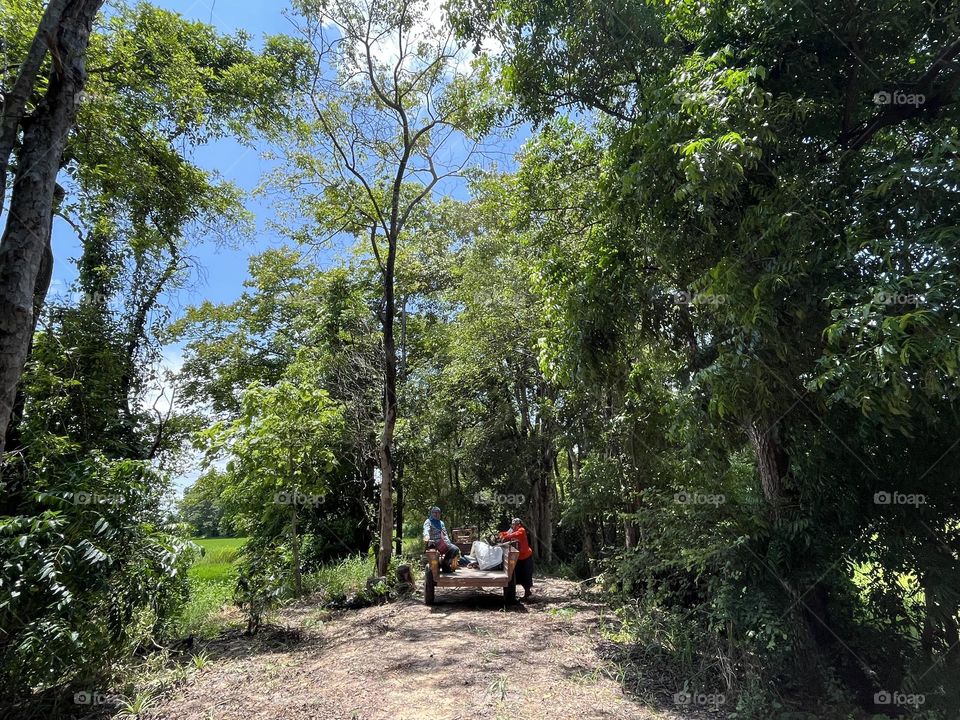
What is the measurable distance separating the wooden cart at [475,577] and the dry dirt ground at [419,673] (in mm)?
400

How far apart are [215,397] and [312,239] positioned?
10.2m

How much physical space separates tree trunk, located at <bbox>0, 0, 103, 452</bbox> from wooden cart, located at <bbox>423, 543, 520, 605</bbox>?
226 inches

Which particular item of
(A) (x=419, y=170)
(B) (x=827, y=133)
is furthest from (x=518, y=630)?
(A) (x=419, y=170)

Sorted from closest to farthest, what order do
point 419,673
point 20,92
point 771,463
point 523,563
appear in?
point 20,92 < point 419,673 < point 771,463 < point 523,563

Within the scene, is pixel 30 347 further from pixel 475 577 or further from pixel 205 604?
pixel 475 577

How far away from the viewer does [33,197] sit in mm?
4035

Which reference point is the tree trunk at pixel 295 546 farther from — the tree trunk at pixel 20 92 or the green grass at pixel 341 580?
the tree trunk at pixel 20 92

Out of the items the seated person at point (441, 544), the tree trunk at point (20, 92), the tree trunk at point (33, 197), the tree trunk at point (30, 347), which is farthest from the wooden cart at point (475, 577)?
the tree trunk at point (20, 92)

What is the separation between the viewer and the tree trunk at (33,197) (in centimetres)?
367

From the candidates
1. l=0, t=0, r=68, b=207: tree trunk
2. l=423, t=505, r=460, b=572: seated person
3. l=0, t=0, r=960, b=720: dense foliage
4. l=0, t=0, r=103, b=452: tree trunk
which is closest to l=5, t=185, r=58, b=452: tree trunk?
l=0, t=0, r=960, b=720: dense foliage

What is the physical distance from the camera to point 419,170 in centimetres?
1140

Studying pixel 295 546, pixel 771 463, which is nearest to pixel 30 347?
pixel 295 546

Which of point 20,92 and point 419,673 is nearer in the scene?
point 20,92

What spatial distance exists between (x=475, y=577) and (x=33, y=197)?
6.86 m
